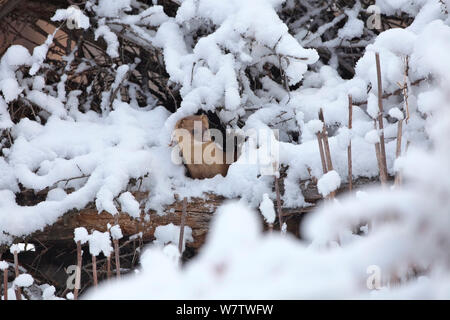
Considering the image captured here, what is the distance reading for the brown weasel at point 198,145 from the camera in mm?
1785

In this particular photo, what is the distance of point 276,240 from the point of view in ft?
1.22

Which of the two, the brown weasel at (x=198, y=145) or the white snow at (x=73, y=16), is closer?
the brown weasel at (x=198, y=145)

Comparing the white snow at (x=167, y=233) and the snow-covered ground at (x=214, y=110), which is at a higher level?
the snow-covered ground at (x=214, y=110)

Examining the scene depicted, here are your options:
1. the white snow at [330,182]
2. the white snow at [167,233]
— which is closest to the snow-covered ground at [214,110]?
the white snow at [167,233]

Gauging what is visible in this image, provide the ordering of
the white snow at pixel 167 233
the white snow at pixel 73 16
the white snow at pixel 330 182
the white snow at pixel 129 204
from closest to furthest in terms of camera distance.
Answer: the white snow at pixel 330 182
the white snow at pixel 129 204
the white snow at pixel 167 233
the white snow at pixel 73 16

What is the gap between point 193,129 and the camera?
1.79 metres

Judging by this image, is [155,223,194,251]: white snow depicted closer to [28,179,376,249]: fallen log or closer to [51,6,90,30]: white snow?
[28,179,376,249]: fallen log

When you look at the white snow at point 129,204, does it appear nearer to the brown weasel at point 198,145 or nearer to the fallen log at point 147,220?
the fallen log at point 147,220

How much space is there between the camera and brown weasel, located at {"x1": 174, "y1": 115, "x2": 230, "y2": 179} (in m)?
1.79

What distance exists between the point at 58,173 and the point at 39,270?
0.57 metres

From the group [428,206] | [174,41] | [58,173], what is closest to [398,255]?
[428,206]

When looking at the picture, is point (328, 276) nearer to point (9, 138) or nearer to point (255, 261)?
point (255, 261)

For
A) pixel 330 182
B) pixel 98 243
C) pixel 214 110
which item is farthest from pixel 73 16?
pixel 330 182

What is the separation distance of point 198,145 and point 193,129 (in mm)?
65
